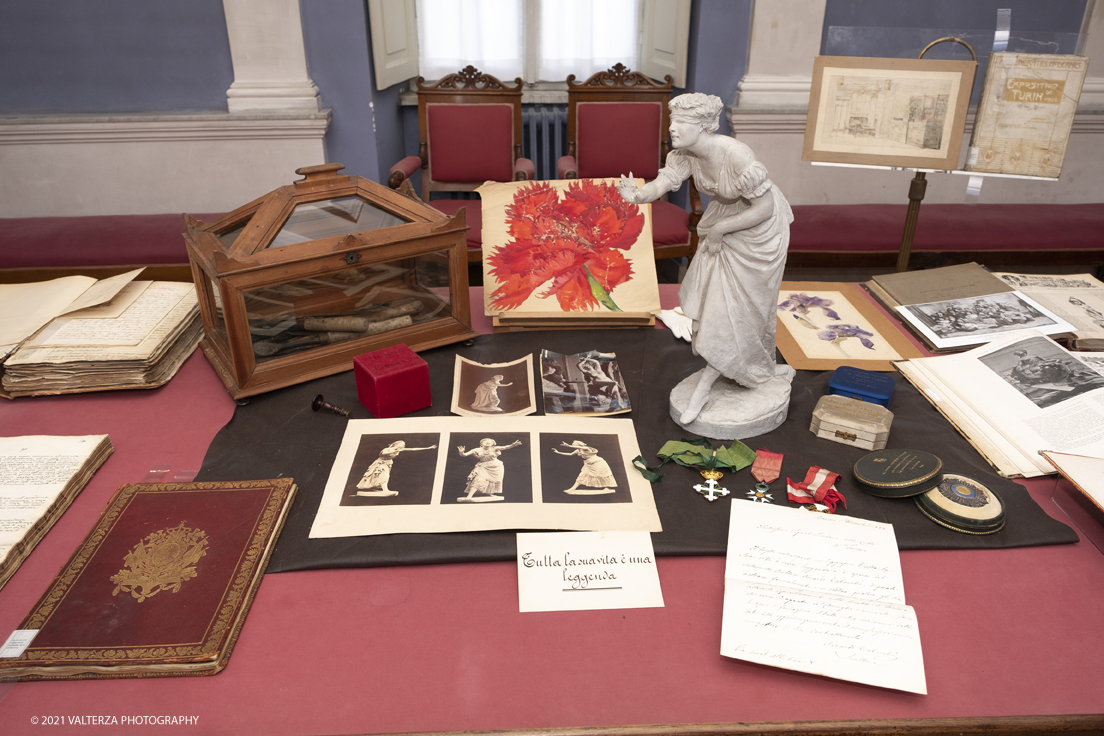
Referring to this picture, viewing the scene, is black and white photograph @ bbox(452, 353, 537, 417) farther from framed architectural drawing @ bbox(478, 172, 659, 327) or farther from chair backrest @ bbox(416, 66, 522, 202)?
chair backrest @ bbox(416, 66, 522, 202)

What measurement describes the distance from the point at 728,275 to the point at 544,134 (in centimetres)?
357

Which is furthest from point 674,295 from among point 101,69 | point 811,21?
point 101,69

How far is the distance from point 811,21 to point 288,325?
336 centimetres

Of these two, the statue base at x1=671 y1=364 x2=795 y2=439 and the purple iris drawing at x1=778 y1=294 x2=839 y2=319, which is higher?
the purple iris drawing at x1=778 y1=294 x2=839 y2=319

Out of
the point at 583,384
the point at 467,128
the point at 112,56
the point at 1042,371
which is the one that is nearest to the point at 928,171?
the point at 1042,371

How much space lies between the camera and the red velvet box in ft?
5.07

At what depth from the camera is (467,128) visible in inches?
156

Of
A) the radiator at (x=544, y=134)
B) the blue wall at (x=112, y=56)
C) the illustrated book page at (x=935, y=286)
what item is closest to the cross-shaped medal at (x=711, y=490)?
the illustrated book page at (x=935, y=286)

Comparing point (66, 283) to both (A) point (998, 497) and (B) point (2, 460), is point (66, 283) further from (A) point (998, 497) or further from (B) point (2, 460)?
(A) point (998, 497)

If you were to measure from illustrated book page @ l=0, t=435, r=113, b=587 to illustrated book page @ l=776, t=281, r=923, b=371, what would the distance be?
158 cm

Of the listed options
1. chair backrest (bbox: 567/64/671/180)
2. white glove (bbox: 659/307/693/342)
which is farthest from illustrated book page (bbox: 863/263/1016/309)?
chair backrest (bbox: 567/64/671/180)

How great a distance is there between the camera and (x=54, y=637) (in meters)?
1.04

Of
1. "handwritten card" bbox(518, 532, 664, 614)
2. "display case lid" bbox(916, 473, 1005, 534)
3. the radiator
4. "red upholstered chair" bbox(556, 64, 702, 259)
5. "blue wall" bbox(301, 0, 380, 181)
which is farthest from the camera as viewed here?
the radiator

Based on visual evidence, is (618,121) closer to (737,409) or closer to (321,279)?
(321,279)
